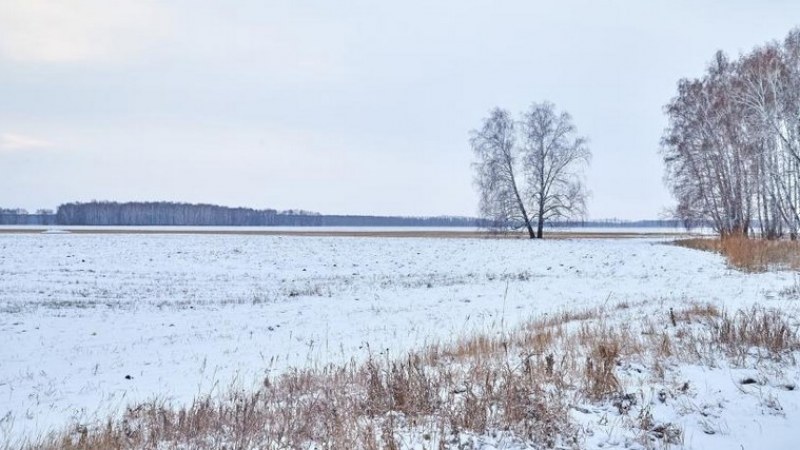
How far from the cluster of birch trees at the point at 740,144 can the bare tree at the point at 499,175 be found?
13.7 metres

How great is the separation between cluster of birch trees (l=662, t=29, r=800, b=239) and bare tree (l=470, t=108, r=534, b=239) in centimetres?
1368

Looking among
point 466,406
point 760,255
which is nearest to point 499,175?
point 760,255

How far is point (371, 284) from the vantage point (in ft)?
67.5

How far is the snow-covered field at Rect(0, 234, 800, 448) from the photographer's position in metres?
8.00

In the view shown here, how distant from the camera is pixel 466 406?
495cm

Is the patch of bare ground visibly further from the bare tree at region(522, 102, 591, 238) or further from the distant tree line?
the distant tree line

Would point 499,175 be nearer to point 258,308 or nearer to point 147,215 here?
point 258,308

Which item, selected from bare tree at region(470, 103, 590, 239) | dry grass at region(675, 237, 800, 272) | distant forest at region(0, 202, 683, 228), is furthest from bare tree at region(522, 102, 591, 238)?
distant forest at region(0, 202, 683, 228)

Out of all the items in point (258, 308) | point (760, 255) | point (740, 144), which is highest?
point (740, 144)

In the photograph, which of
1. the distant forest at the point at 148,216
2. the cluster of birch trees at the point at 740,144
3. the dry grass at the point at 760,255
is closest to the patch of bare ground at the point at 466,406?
the dry grass at the point at 760,255

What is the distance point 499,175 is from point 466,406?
4696 centimetres

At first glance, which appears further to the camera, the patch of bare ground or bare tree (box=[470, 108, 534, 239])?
bare tree (box=[470, 108, 534, 239])

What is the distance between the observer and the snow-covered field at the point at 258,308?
8.00 metres

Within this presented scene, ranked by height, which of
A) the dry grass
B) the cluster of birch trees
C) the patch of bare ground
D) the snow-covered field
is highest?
the cluster of birch trees
